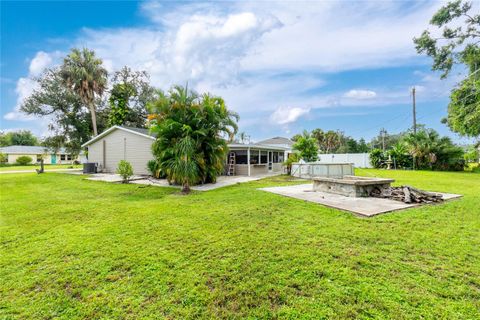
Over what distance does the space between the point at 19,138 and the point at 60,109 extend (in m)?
38.9

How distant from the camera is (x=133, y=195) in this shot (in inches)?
324

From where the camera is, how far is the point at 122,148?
16.0 meters

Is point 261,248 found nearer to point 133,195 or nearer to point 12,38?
point 133,195

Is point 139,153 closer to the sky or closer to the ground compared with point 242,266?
closer to the sky

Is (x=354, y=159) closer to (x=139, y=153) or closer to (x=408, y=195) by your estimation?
(x=408, y=195)

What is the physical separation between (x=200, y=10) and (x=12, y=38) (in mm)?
7338

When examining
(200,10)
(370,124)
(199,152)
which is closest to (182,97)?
(199,152)

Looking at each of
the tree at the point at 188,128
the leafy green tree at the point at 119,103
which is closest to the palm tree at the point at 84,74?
the leafy green tree at the point at 119,103

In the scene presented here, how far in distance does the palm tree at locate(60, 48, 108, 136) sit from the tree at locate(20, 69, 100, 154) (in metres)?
1.23

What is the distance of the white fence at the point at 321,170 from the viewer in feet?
39.3

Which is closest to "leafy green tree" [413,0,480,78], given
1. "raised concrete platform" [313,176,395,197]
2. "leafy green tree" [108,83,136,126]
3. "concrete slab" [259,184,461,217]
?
"concrete slab" [259,184,461,217]

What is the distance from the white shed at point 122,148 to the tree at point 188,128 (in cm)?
392

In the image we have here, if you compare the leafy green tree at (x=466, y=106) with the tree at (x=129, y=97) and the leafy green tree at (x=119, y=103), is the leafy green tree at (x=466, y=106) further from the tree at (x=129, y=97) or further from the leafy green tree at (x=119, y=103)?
the leafy green tree at (x=119, y=103)

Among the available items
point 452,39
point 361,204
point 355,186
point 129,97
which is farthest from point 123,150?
point 452,39
